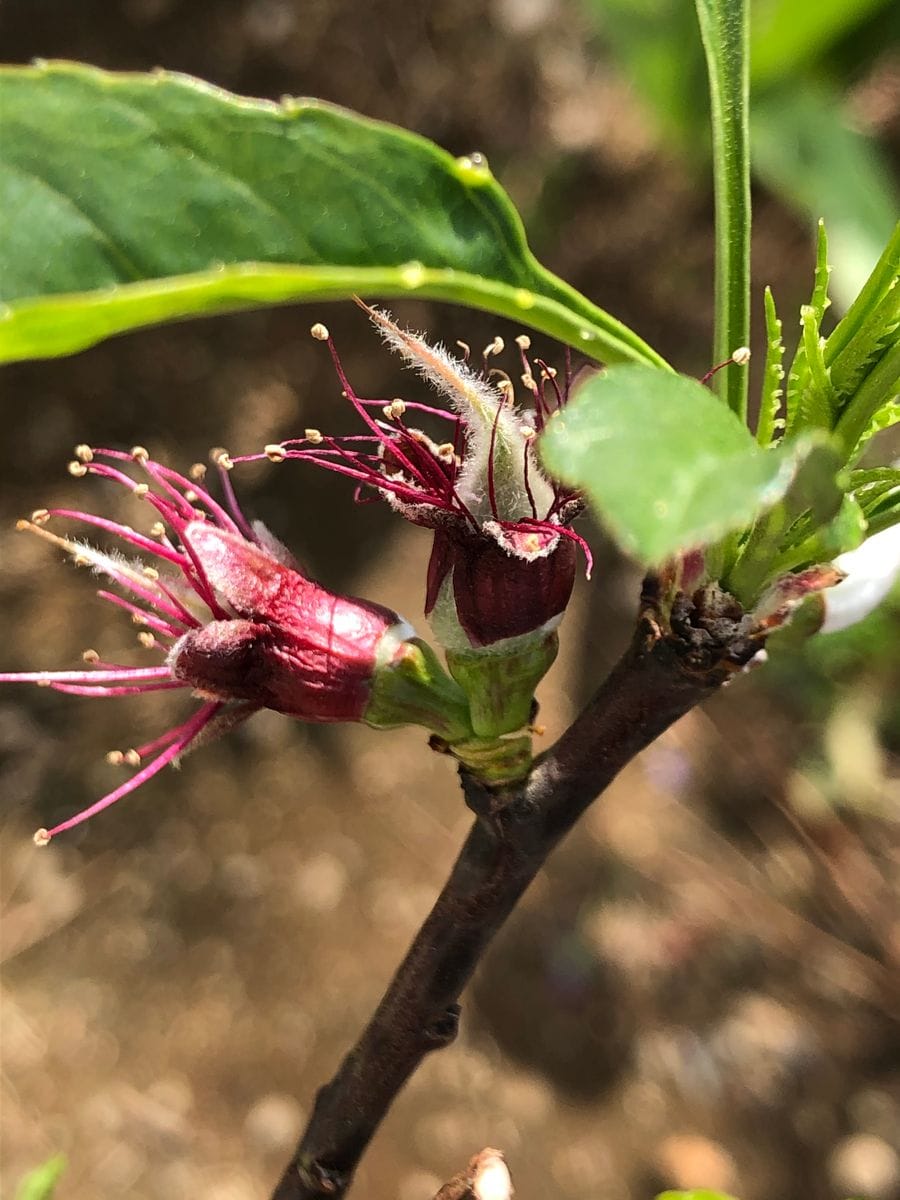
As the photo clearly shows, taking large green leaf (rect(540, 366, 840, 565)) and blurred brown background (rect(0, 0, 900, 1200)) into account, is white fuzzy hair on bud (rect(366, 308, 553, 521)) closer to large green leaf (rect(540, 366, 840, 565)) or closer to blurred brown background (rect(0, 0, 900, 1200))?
large green leaf (rect(540, 366, 840, 565))

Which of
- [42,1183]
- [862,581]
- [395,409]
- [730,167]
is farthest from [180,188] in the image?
[42,1183]

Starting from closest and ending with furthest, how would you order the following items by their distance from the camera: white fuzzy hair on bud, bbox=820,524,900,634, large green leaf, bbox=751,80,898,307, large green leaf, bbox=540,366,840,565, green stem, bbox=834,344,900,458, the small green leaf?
large green leaf, bbox=540,366,840,565 → green stem, bbox=834,344,900,458 → white fuzzy hair on bud, bbox=820,524,900,634 → the small green leaf → large green leaf, bbox=751,80,898,307

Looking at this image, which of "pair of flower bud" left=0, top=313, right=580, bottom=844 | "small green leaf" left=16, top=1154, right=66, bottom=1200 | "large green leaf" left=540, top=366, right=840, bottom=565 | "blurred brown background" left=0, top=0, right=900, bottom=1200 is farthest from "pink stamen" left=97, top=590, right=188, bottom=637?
"blurred brown background" left=0, top=0, right=900, bottom=1200

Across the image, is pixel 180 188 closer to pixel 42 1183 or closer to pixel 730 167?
pixel 730 167

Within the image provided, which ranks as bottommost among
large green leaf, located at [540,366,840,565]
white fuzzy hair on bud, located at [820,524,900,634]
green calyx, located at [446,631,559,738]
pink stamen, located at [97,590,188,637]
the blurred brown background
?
the blurred brown background

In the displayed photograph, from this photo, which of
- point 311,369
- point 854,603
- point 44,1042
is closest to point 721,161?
point 854,603

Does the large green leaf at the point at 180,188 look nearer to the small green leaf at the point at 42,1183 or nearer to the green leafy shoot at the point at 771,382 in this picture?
the green leafy shoot at the point at 771,382

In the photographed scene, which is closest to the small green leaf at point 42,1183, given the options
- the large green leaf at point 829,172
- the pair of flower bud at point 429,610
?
the pair of flower bud at point 429,610
